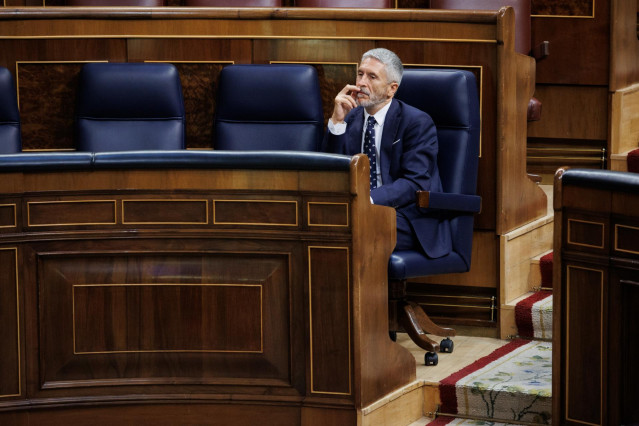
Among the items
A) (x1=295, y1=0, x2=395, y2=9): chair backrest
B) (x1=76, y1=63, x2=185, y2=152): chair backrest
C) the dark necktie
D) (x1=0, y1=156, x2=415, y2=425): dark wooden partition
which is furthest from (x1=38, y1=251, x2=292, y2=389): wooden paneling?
(x1=295, y1=0, x2=395, y2=9): chair backrest

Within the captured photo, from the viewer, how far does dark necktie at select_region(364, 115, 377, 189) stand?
1.73 metres

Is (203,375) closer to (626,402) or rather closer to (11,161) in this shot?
(11,161)

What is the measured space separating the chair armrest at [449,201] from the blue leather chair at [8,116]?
0.71m

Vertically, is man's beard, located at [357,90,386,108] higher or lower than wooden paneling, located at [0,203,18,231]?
higher

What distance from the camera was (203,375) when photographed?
1.46m

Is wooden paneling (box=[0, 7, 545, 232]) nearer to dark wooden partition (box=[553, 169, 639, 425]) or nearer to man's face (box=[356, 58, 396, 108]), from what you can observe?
man's face (box=[356, 58, 396, 108])

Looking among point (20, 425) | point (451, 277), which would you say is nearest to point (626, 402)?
point (451, 277)

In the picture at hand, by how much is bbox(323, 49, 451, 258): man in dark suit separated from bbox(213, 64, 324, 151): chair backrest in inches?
3.2

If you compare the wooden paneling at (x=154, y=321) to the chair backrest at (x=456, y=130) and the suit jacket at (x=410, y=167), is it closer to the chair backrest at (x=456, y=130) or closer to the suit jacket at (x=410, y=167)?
the suit jacket at (x=410, y=167)

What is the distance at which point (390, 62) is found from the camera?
67.2 inches

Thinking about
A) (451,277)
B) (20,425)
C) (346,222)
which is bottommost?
(20,425)

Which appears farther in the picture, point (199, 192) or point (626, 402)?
point (199, 192)

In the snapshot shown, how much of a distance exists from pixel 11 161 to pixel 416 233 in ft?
1.97

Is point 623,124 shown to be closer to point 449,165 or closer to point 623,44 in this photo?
point 623,44
